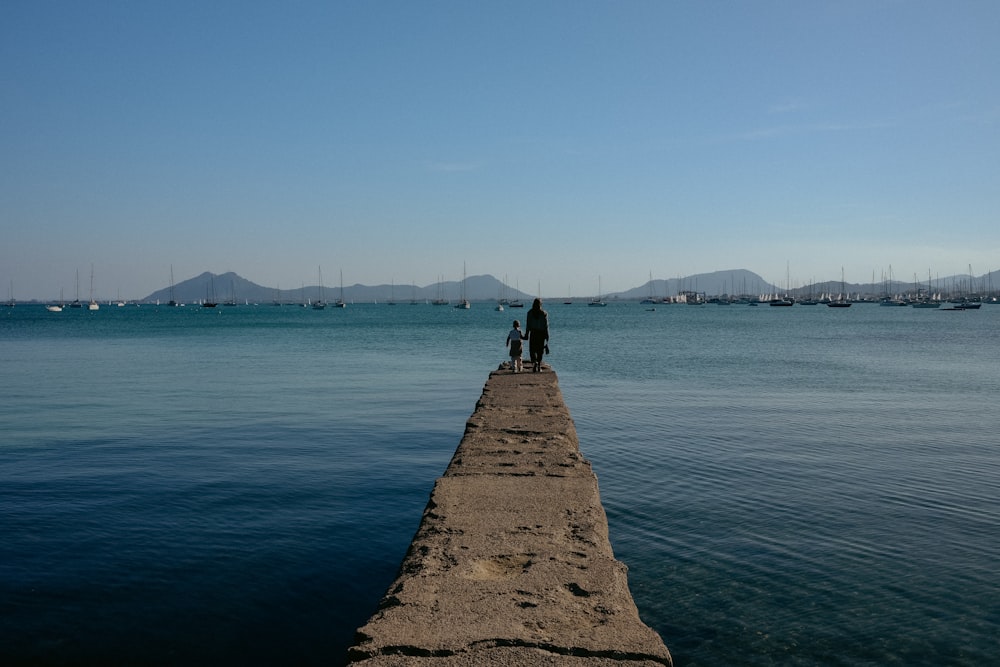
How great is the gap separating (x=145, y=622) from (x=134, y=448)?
29.0 ft

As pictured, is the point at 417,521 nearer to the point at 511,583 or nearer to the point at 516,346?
the point at 511,583

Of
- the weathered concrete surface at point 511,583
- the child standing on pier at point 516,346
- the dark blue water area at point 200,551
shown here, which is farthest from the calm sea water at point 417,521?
the child standing on pier at point 516,346

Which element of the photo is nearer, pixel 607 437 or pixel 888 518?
pixel 888 518

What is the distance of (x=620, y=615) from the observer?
15.3ft

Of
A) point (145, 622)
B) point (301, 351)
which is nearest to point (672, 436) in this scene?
point (145, 622)

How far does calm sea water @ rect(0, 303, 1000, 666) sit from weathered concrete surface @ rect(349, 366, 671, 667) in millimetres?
1232

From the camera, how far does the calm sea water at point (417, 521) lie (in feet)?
21.8

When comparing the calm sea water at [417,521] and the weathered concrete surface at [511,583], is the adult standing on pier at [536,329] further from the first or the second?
the weathered concrete surface at [511,583]

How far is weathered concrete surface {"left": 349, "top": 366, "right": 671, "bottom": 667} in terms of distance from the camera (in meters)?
4.12

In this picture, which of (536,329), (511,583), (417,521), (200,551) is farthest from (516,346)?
(511,583)

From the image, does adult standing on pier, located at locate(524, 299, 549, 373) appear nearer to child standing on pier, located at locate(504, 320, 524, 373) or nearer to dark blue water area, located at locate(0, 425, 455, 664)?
child standing on pier, located at locate(504, 320, 524, 373)

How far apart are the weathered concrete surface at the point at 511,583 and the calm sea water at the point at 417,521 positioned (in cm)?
123

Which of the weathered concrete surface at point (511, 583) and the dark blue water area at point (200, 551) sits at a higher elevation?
the weathered concrete surface at point (511, 583)

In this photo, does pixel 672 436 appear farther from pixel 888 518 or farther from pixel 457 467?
pixel 457 467
